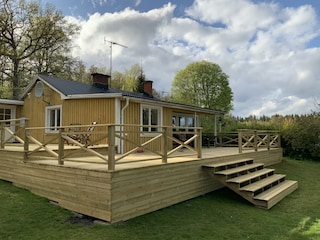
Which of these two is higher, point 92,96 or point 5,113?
point 92,96

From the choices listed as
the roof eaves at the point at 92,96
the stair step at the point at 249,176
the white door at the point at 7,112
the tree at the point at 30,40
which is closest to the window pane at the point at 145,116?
the roof eaves at the point at 92,96

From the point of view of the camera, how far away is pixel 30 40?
23688 mm

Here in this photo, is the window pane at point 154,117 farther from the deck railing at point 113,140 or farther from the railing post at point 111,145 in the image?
the railing post at point 111,145

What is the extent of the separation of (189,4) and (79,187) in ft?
47.4

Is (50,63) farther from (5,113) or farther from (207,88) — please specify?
(207,88)

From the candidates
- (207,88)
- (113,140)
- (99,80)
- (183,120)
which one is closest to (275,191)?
(113,140)

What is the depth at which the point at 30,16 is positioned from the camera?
2341 cm

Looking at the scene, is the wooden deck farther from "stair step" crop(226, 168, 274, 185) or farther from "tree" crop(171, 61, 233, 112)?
"tree" crop(171, 61, 233, 112)

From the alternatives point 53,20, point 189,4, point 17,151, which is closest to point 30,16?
point 53,20

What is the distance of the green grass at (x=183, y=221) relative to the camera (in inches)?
203

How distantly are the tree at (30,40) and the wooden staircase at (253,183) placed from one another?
20153mm

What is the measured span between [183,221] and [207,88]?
20.9 meters

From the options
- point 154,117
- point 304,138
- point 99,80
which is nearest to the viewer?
point 154,117

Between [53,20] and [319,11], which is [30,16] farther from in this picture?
[319,11]
